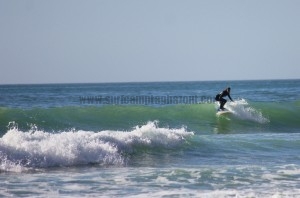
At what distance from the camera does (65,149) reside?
13.6m

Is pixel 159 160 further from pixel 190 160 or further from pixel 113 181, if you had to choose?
pixel 113 181

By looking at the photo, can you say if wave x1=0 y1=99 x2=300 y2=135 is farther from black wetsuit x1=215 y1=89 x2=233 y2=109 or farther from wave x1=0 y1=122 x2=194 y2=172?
wave x1=0 y1=122 x2=194 y2=172

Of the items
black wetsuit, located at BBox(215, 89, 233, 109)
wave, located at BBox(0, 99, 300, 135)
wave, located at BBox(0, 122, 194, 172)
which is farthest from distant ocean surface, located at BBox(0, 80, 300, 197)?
black wetsuit, located at BBox(215, 89, 233, 109)

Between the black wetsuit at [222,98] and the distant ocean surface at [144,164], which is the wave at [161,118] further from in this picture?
the distant ocean surface at [144,164]

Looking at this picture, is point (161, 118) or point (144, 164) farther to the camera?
point (161, 118)

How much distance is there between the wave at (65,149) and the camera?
12.9 metres

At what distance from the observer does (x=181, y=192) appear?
32.6ft

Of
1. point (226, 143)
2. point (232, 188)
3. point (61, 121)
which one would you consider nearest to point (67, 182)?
point (232, 188)

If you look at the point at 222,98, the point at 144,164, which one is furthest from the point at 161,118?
the point at 144,164

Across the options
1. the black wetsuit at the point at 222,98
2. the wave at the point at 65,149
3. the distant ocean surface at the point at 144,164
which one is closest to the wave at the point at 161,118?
the black wetsuit at the point at 222,98

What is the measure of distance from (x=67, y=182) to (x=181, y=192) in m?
2.36

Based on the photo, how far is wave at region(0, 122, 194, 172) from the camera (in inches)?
509

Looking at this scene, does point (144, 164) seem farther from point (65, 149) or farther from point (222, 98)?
point (222, 98)

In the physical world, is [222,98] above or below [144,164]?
above
